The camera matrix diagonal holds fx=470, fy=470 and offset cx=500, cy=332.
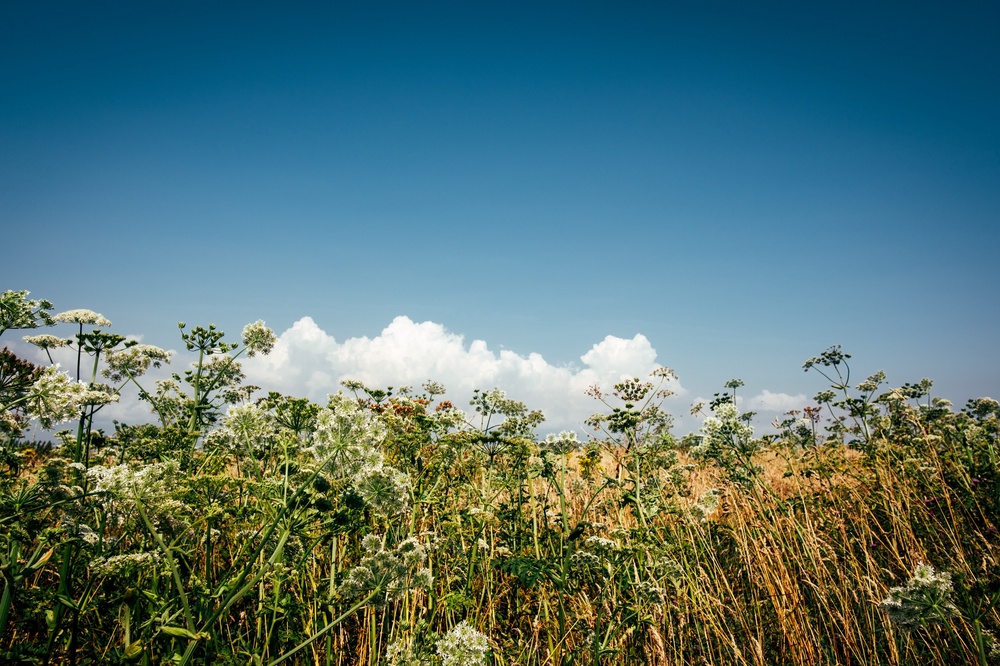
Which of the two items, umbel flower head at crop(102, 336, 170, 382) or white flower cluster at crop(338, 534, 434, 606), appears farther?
umbel flower head at crop(102, 336, 170, 382)

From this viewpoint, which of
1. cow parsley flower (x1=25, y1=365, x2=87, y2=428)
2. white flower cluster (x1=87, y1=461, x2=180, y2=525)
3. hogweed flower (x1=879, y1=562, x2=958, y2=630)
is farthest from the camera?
cow parsley flower (x1=25, y1=365, x2=87, y2=428)

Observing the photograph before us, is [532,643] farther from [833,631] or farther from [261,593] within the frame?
[833,631]

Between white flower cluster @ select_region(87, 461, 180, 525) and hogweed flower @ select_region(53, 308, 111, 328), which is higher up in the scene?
hogweed flower @ select_region(53, 308, 111, 328)

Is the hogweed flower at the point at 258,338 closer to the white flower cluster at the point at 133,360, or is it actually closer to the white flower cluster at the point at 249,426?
the white flower cluster at the point at 133,360

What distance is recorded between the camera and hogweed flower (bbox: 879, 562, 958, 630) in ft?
10.4

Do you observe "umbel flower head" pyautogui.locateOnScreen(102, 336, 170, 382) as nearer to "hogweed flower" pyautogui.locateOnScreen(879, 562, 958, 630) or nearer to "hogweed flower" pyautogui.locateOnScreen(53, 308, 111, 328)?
"hogweed flower" pyautogui.locateOnScreen(53, 308, 111, 328)

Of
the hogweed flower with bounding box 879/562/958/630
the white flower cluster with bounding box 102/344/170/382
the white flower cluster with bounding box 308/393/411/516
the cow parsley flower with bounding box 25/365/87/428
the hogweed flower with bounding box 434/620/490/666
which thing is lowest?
the hogweed flower with bounding box 434/620/490/666

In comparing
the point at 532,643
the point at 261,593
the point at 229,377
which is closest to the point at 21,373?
the point at 229,377

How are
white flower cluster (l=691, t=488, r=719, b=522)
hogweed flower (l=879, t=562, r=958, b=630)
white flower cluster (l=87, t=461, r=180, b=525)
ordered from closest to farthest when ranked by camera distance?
1. white flower cluster (l=87, t=461, r=180, b=525)
2. hogweed flower (l=879, t=562, r=958, b=630)
3. white flower cluster (l=691, t=488, r=719, b=522)

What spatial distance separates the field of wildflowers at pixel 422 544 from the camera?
116 inches

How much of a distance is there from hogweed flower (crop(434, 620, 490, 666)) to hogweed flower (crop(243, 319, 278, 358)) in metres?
4.20

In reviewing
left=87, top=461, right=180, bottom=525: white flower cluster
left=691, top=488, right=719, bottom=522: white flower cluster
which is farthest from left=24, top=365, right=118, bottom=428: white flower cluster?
left=691, top=488, right=719, bottom=522: white flower cluster

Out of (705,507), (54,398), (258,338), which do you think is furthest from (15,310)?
(705,507)

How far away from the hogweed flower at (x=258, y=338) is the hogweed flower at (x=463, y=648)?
420 cm
